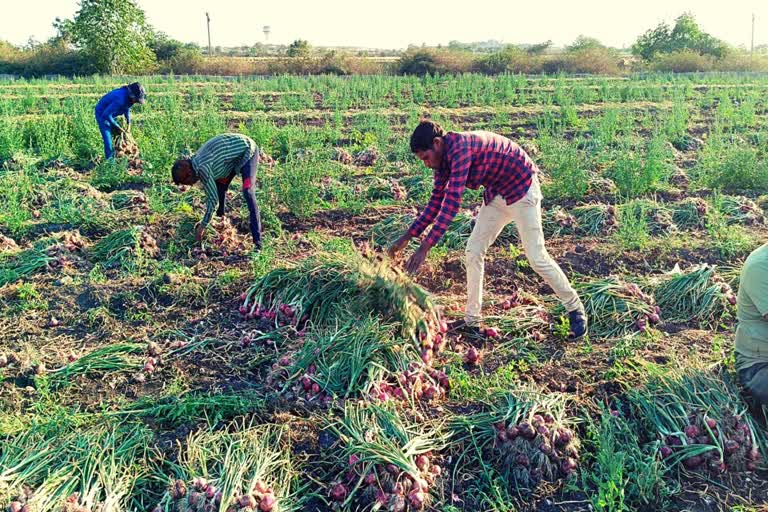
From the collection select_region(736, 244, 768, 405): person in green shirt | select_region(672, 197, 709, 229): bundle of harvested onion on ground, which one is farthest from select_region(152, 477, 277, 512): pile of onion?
select_region(672, 197, 709, 229): bundle of harvested onion on ground

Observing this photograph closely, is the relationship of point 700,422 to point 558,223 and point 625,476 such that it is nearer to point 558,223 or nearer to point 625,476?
point 625,476

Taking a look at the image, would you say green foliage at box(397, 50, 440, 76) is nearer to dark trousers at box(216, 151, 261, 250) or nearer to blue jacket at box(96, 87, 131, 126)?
Result: blue jacket at box(96, 87, 131, 126)

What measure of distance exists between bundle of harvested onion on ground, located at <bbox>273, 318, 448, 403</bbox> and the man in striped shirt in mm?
1901

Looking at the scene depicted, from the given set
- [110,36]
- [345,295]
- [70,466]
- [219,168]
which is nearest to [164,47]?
[110,36]

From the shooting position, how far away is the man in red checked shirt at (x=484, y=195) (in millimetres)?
3676

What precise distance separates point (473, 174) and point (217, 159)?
93.1 inches

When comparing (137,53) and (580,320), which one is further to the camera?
(137,53)

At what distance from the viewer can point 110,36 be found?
29.8m

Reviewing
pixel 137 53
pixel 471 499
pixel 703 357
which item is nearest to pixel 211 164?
pixel 471 499

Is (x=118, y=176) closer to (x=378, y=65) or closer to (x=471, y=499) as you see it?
(x=471, y=499)

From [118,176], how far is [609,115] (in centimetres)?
769

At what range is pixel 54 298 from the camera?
4.98 meters

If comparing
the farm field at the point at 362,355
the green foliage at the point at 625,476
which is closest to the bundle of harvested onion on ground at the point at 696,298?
the farm field at the point at 362,355

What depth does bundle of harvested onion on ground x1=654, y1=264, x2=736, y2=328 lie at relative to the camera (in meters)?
4.61
